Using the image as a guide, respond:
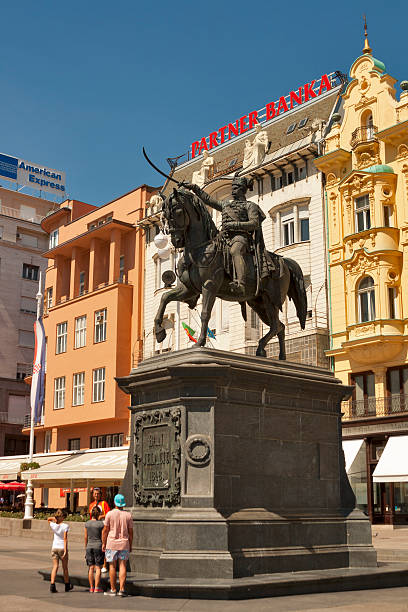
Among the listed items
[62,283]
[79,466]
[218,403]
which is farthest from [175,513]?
[62,283]

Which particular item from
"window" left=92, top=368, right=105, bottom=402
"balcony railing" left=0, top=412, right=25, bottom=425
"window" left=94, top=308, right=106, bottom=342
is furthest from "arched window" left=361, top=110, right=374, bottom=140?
"balcony railing" left=0, top=412, right=25, bottom=425

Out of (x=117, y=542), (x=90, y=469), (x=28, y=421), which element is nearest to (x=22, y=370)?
(x=28, y=421)

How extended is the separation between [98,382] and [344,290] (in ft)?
68.0

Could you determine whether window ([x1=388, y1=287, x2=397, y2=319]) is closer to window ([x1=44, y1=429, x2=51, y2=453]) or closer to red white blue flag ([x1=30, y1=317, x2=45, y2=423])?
red white blue flag ([x1=30, y1=317, x2=45, y2=423])

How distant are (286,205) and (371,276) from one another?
25.7ft

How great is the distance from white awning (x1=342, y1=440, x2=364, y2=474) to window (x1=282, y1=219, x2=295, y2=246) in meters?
12.0

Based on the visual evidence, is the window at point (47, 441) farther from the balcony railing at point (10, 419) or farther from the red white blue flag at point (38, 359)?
the red white blue flag at point (38, 359)

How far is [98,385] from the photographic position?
2119 inches

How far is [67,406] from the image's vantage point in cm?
5662

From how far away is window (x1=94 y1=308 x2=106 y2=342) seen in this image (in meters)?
55.2

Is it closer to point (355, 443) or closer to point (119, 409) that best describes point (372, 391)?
point (355, 443)

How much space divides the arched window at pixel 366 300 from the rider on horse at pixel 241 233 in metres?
23.2

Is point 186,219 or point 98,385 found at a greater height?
point 98,385

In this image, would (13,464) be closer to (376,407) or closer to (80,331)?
(80,331)
